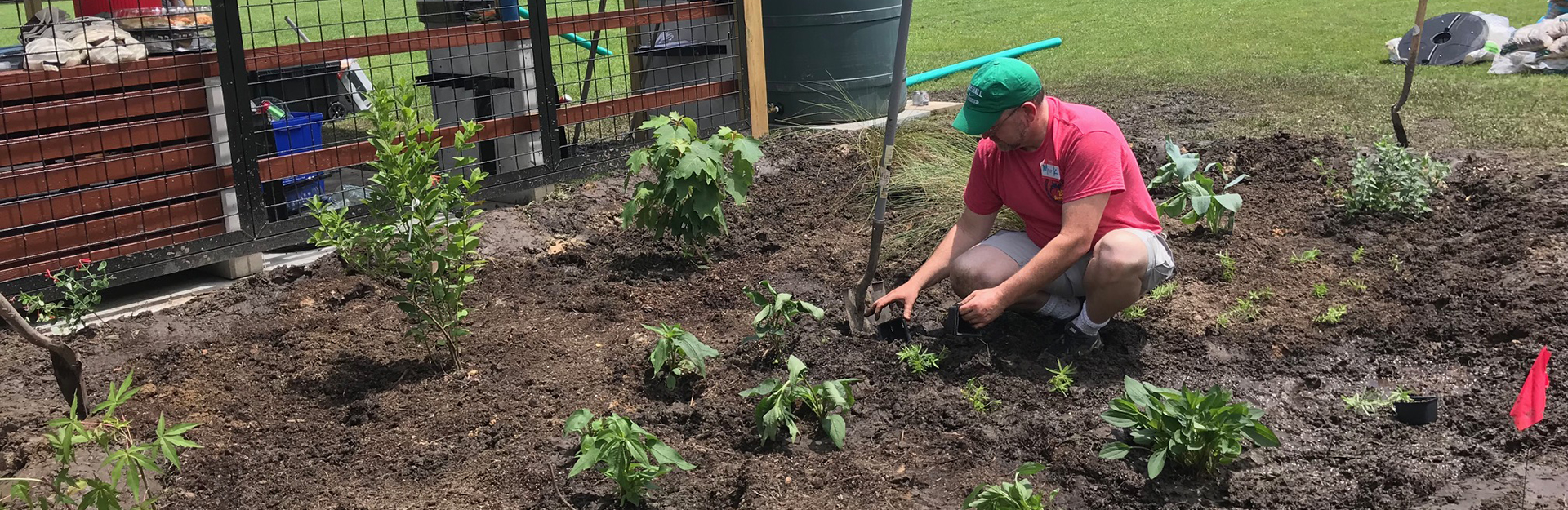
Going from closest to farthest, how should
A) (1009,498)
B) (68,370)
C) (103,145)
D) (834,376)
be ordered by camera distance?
1. (1009,498)
2. (68,370)
3. (834,376)
4. (103,145)

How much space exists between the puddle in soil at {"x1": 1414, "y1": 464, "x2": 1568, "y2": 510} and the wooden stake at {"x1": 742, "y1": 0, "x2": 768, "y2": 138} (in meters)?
4.27

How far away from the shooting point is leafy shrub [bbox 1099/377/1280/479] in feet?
9.02

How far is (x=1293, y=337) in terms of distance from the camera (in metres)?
3.76

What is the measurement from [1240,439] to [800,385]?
1.12 metres

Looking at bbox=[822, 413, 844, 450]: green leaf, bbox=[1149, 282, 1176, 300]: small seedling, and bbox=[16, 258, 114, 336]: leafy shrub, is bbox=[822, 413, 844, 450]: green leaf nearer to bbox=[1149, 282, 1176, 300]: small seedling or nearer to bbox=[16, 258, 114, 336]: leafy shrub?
bbox=[1149, 282, 1176, 300]: small seedling

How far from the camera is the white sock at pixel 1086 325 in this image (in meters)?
3.60

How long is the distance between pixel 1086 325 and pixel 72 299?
3.44 meters

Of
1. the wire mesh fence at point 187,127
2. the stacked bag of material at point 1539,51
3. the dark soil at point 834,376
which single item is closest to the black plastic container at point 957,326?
the dark soil at point 834,376

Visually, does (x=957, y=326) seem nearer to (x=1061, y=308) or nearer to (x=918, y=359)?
(x=918, y=359)

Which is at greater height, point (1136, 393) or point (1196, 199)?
point (1196, 199)

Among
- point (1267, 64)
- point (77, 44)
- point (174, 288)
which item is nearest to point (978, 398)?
point (174, 288)

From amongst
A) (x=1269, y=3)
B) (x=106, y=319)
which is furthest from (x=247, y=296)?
(x=1269, y=3)

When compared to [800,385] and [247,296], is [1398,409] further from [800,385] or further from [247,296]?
[247,296]

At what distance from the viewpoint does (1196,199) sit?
176 inches
